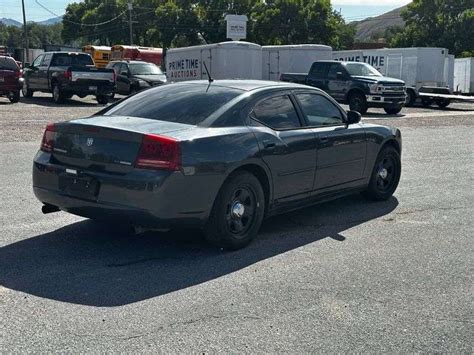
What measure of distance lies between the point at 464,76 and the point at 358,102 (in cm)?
2044

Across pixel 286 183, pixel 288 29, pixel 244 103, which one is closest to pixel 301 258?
pixel 286 183

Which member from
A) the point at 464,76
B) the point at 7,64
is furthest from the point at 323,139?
the point at 464,76

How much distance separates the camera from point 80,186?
5781mm

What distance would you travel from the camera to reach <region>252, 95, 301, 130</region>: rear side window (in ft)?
21.4

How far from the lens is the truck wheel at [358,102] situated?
77.7 feet

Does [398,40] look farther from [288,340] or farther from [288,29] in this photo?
[288,340]

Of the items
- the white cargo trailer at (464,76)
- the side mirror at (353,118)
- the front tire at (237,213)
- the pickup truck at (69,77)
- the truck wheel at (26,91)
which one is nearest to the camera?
the front tire at (237,213)

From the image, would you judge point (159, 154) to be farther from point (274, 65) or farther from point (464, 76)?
point (464, 76)

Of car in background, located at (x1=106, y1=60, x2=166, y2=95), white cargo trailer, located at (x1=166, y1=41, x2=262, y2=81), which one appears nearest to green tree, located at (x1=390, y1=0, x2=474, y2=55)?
white cargo trailer, located at (x1=166, y1=41, x2=262, y2=81)

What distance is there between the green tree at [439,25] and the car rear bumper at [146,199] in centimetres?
5965

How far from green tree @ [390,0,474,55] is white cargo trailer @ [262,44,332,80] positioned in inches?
1316

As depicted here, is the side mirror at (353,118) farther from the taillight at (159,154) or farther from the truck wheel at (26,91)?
the truck wheel at (26,91)

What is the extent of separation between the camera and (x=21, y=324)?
435cm

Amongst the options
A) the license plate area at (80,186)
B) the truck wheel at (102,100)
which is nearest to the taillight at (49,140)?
the license plate area at (80,186)
